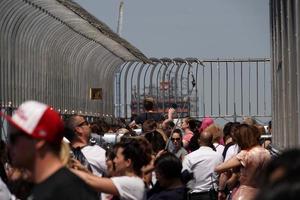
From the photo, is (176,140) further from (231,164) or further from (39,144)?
(39,144)

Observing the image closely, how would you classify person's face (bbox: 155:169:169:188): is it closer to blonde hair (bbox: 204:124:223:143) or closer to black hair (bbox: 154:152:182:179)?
black hair (bbox: 154:152:182:179)

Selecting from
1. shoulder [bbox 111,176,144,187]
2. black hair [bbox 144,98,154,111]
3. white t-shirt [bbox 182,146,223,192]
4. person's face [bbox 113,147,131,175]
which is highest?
black hair [bbox 144,98,154,111]

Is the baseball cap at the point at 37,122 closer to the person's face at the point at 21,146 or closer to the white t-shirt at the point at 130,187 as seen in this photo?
the person's face at the point at 21,146

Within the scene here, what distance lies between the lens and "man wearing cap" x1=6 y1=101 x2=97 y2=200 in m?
4.97

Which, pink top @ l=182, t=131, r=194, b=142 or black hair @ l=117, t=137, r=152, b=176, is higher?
black hair @ l=117, t=137, r=152, b=176

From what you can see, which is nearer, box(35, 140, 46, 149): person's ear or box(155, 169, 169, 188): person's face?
box(35, 140, 46, 149): person's ear

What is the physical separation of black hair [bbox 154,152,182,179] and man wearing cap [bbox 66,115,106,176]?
0.83 meters

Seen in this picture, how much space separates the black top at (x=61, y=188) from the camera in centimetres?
504

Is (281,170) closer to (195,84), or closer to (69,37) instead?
(69,37)

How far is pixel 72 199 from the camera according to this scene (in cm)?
505

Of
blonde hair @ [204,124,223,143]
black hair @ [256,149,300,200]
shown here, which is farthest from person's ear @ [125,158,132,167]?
blonde hair @ [204,124,223,143]

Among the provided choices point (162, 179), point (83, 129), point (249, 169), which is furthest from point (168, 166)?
point (249, 169)

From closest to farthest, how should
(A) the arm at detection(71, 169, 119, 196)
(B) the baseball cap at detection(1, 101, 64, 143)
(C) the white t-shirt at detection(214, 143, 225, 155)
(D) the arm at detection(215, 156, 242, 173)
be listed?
(B) the baseball cap at detection(1, 101, 64, 143)
(A) the arm at detection(71, 169, 119, 196)
(D) the arm at detection(215, 156, 242, 173)
(C) the white t-shirt at detection(214, 143, 225, 155)

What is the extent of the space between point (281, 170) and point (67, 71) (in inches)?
846
